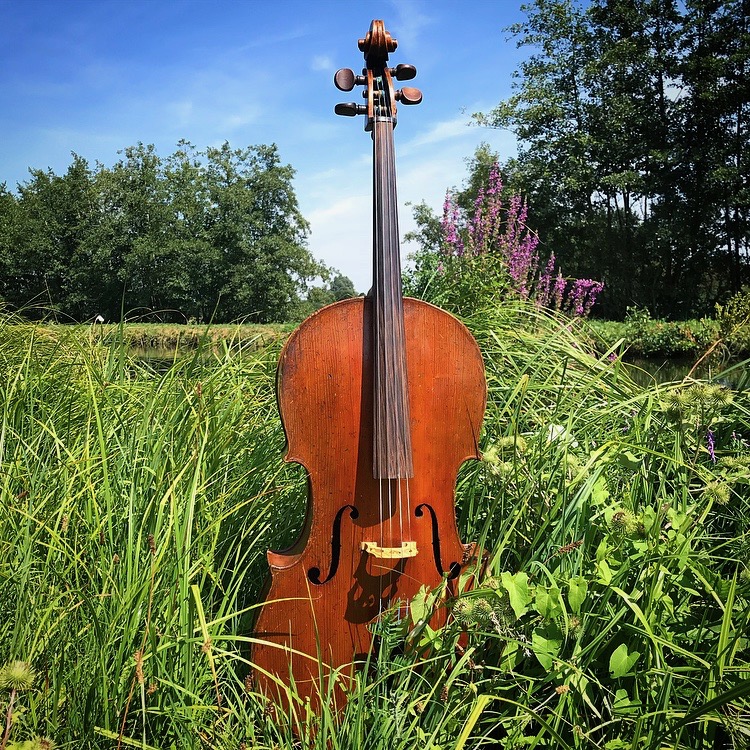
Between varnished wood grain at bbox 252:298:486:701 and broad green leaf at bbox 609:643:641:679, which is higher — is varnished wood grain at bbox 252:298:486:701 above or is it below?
above

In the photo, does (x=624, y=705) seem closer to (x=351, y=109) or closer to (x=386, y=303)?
(x=386, y=303)

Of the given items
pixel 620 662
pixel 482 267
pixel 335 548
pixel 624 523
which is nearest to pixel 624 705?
pixel 620 662

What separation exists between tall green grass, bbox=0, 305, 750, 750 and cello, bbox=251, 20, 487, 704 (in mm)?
118

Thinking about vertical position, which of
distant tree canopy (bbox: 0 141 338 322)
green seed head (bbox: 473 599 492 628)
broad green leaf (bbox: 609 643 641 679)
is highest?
distant tree canopy (bbox: 0 141 338 322)

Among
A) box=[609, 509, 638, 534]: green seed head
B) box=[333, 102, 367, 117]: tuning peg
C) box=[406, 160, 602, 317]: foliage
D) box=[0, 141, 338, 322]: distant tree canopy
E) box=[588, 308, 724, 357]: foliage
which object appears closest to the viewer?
box=[609, 509, 638, 534]: green seed head

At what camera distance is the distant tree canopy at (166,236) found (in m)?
35.1

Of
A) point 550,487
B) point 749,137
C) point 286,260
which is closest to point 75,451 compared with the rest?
point 550,487

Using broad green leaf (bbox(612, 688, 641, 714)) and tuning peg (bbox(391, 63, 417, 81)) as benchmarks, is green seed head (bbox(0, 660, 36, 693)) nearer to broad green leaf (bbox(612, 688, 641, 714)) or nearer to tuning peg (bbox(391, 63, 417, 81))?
broad green leaf (bbox(612, 688, 641, 714))

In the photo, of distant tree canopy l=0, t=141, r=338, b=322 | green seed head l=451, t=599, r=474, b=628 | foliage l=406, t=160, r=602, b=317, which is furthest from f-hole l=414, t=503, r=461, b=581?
distant tree canopy l=0, t=141, r=338, b=322

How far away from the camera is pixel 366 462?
168 cm

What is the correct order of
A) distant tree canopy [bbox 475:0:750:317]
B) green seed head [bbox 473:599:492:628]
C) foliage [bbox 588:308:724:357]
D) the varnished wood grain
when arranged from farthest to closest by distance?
distant tree canopy [bbox 475:0:750:317] < foliage [bbox 588:308:724:357] < the varnished wood grain < green seed head [bbox 473:599:492:628]

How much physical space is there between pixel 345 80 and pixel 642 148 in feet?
75.5

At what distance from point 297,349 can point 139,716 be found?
0.86m

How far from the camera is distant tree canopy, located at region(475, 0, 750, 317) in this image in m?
21.0
